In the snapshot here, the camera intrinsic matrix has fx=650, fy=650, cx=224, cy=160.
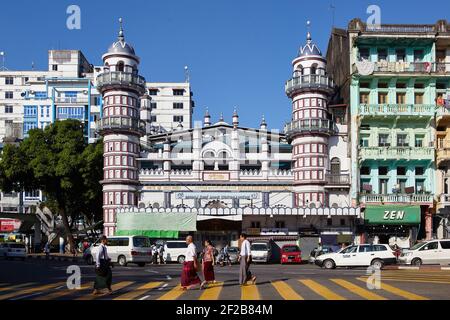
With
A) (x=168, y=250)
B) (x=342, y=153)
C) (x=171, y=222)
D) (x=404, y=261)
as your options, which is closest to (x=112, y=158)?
(x=171, y=222)

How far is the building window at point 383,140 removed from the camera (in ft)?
179

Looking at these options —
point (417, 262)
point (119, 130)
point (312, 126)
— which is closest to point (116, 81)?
point (119, 130)

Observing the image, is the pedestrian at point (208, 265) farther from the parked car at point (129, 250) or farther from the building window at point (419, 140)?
the building window at point (419, 140)

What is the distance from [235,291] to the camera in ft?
65.1

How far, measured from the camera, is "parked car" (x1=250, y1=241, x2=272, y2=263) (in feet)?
150

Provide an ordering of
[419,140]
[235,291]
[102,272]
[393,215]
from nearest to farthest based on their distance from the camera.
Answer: [102,272]
[235,291]
[393,215]
[419,140]

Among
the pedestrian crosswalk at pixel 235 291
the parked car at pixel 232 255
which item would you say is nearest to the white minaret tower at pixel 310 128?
the parked car at pixel 232 255

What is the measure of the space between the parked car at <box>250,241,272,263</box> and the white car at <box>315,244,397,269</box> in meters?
9.99

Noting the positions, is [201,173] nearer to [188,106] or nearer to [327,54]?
[327,54]

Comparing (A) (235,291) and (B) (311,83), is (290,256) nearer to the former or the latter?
(B) (311,83)

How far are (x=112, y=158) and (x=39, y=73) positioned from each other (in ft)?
191

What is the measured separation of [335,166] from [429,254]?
1839 cm

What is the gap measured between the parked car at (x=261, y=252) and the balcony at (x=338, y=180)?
1003 cm

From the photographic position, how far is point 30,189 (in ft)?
197
